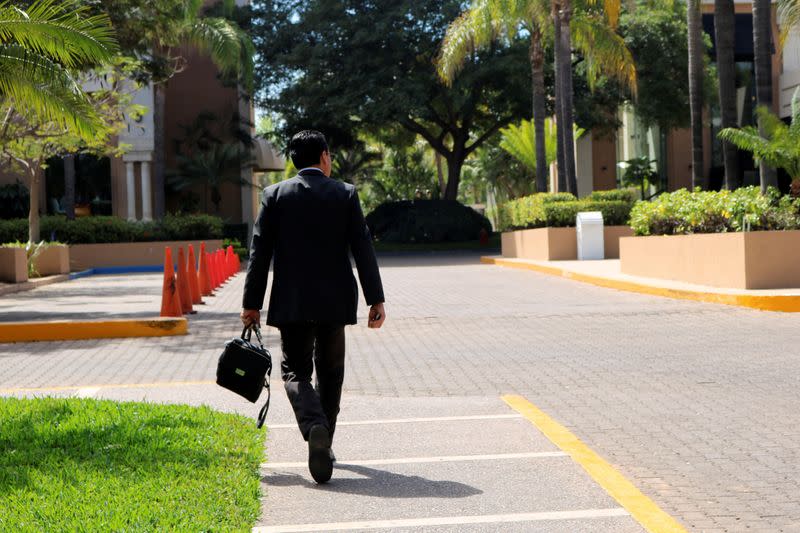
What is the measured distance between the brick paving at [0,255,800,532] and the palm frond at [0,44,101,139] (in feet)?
11.5

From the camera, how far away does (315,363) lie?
6242 mm

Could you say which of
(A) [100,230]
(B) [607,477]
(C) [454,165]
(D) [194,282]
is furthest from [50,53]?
(C) [454,165]

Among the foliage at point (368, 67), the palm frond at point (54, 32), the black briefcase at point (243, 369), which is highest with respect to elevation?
the foliage at point (368, 67)

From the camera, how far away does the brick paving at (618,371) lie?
19.2 ft

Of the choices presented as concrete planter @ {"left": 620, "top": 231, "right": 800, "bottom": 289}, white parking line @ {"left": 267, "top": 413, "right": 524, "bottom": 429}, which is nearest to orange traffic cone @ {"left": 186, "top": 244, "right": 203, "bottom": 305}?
concrete planter @ {"left": 620, "top": 231, "right": 800, "bottom": 289}

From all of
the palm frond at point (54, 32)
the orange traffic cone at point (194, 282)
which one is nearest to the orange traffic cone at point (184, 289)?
the orange traffic cone at point (194, 282)

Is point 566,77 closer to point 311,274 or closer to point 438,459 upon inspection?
point 438,459

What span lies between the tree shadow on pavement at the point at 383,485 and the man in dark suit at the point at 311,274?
20 centimetres

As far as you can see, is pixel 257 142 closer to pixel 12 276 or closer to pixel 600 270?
pixel 12 276

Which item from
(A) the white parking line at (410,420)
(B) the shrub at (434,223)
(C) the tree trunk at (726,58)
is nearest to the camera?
(A) the white parking line at (410,420)

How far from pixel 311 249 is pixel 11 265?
75.9 feet

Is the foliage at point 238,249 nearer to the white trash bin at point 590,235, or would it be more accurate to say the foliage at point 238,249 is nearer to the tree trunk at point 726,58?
the white trash bin at point 590,235

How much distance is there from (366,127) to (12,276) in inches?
864

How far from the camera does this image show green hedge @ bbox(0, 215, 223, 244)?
39.0 metres
